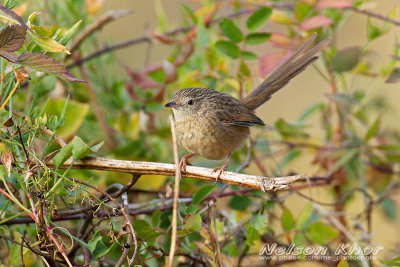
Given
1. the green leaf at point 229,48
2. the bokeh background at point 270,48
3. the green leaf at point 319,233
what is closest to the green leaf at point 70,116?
the green leaf at point 229,48

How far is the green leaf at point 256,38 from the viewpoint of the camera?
11.7 ft

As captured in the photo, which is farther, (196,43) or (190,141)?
(196,43)

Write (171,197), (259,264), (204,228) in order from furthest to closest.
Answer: (259,264) → (171,197) → (204,228)

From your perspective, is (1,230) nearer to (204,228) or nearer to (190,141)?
(204,228)

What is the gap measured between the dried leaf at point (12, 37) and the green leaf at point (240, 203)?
1887 mm

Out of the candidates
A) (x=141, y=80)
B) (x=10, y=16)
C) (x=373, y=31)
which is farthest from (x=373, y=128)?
(x=10, y=16)

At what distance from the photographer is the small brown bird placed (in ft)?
12.2

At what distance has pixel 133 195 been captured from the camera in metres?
3.53

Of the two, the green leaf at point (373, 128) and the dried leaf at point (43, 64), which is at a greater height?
the green leaf at point (373, 128)

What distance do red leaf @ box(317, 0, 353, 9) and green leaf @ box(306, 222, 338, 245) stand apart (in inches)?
62.9

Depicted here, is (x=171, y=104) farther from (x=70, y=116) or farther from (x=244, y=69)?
(x=70, y=116)

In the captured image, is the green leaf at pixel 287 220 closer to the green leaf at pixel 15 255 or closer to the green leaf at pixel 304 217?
→ the green leaf at pixel 304 217

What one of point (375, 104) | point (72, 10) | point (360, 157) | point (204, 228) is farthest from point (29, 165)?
point (375, 104)

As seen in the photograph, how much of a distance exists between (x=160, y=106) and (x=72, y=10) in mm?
1131
